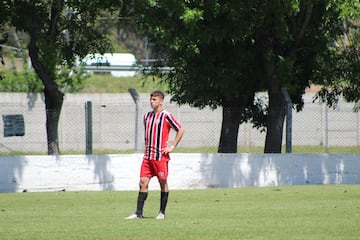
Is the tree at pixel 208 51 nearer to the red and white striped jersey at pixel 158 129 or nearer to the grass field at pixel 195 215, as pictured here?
the grass field at pixel 195 215

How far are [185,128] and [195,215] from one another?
1801cm

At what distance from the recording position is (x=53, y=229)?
37.2ft

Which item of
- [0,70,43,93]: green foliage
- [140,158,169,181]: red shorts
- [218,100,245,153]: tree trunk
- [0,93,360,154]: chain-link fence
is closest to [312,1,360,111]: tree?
[0,93,360,154]: chain-link fence

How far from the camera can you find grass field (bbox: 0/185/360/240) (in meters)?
10.8

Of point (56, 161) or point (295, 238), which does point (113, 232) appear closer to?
point (295, 238)

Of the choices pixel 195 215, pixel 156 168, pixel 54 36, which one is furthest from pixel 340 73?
pixel 156 168

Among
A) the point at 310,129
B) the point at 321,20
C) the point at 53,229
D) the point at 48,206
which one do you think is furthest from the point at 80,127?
the point at 53,229

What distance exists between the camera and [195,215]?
13.4 metres

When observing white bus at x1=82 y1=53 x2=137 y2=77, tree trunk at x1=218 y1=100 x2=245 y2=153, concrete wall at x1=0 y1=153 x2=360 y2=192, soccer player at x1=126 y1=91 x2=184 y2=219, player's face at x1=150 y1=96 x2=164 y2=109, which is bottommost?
concrete wall at x1=0 y1=153 x2=360 y2=192

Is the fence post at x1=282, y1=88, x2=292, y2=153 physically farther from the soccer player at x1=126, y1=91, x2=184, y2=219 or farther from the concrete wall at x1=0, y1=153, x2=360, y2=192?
the soccer player at x1=126, y1=91, x2=184, y2=219

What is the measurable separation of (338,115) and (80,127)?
9.25 meters

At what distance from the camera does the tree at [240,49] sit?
21.7m

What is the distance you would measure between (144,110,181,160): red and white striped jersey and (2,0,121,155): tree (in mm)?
8566

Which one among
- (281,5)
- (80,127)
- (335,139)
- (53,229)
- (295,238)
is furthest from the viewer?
(80,127)
